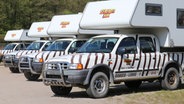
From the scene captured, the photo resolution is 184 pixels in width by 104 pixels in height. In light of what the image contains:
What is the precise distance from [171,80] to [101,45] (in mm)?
2914

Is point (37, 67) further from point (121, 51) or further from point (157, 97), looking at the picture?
point (157, 97)

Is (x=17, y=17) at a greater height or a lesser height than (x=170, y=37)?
lesser

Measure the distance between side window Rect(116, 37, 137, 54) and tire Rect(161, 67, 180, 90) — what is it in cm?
163

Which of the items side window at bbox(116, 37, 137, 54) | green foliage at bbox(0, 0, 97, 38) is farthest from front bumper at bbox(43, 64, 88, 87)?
green foliage at bbox(0, 0, 97, 38)

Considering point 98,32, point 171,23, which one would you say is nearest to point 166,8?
point 171,23

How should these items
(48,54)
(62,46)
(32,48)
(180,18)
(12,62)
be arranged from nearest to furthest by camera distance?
(180,18)
(48,54)
(62,46)
(32,48)
(12,62)

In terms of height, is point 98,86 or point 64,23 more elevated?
point 64,23

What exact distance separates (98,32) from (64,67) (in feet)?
24.6

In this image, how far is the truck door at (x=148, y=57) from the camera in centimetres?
1506

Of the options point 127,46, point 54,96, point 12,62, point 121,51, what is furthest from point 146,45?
point 12,62

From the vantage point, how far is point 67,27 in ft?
73.8

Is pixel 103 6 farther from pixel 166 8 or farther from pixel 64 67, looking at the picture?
pixel 64 67

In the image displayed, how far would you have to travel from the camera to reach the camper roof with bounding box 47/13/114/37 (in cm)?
2151

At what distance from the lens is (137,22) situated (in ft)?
48.2
